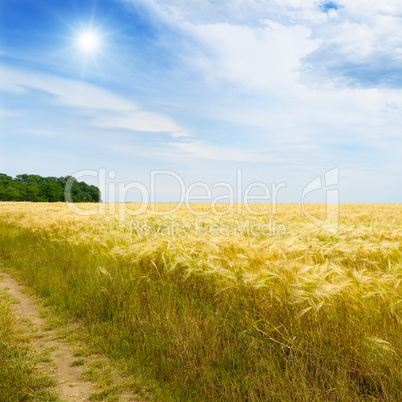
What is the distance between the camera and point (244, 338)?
3053 mm

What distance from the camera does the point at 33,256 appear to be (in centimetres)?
779

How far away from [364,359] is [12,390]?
9.98ft

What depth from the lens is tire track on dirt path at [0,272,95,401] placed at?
287 centimetres

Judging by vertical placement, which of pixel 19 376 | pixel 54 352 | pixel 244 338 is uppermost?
pixel 244 338

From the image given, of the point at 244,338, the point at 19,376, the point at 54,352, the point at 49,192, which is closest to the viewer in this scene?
the point at 19,376

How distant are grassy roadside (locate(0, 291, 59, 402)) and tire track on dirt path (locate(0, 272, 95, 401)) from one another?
109 millimetres

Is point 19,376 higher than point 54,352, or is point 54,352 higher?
point 19,376

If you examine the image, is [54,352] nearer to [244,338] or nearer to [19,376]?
[19,376]

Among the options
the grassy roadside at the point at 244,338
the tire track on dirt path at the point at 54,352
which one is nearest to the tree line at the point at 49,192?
the tire track on dirt path at the point at 54,352

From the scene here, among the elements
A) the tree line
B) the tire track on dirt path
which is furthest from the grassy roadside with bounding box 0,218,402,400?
the tree line

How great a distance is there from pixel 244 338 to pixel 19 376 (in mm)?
2182

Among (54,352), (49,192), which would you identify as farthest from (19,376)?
(49,192)

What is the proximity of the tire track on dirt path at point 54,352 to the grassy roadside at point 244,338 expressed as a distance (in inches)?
14.9

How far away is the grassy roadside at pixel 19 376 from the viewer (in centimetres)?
272
